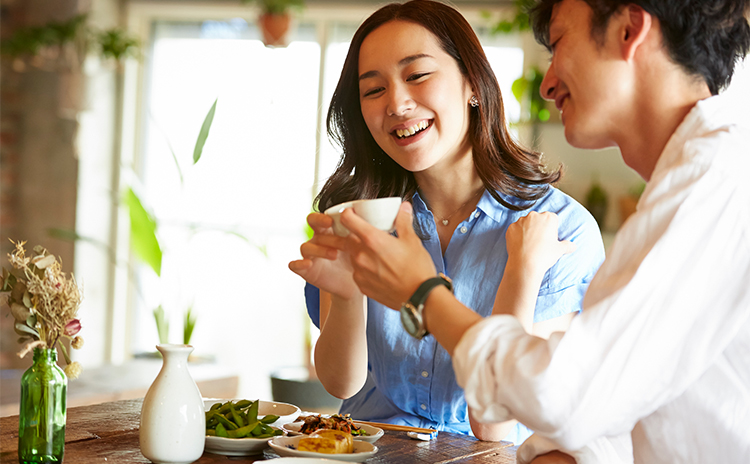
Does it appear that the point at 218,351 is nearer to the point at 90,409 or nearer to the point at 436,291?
the point at 90,409

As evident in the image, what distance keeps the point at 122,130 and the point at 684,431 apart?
4.58 m

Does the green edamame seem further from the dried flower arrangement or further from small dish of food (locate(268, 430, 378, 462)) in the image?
the dried flower arrangement

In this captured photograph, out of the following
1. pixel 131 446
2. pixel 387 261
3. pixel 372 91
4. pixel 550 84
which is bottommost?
pixel 131 446

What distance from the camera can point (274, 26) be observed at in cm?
416

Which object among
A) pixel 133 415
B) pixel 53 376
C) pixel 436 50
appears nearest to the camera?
pixel 53 376

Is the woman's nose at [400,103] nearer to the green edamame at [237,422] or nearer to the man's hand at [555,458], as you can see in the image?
the green edamame at [237,422]

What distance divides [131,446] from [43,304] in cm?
32

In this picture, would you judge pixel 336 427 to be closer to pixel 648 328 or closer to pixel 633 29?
pixel 648 328

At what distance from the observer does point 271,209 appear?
186 inches

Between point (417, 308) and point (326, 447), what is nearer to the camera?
point (417, 308)

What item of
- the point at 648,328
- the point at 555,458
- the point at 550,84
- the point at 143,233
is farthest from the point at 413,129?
the point at 143,233

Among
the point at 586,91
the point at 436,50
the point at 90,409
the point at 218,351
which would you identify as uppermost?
the point at 436,50

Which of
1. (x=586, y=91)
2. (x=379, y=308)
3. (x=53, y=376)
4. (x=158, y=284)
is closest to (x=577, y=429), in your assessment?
(x=586, y=91)

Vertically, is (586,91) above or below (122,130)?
below
